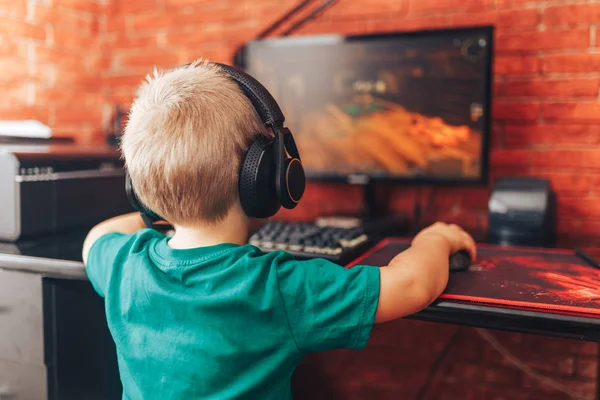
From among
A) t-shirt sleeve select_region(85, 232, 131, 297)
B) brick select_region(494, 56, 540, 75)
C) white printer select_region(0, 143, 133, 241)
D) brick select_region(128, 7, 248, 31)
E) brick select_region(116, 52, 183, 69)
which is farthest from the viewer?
brick select_region(116, 52, 183, 69)

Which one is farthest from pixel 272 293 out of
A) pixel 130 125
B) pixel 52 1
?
pixel 52 1

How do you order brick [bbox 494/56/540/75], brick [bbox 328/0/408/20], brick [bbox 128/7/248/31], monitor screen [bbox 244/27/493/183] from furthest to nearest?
brick [bbox 128/7/248/31], brick [bbox 328/0/408/20], brick [bbox 494/56/540/75], monitor screen [bbox 244/27/493/183]

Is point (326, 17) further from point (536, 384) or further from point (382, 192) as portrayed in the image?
point (536, 384)

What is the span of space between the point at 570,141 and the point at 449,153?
33cm

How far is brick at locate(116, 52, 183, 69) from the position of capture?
1.80 metres

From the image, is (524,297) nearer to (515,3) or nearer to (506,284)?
(506,284)

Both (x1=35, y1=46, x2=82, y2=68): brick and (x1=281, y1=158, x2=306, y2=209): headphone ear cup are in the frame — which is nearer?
(x1=281, y1=158, x2=306, y2=209): headphone ear cup

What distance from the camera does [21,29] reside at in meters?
1.64

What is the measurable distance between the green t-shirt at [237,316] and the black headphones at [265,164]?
0.07 metres

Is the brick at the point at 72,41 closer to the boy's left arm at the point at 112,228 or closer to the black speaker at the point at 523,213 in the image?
the boy's left arm at the point at 112,228

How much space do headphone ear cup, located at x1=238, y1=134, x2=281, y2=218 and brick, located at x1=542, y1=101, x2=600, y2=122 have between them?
0.93 meters

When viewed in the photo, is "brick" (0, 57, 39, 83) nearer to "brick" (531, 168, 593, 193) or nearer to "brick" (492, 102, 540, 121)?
"brick" (492, 102, 540, 121)

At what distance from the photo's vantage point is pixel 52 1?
1.75m

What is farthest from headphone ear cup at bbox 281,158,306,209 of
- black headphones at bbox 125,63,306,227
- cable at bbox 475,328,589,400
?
cable at bbox 475,328,589,400
